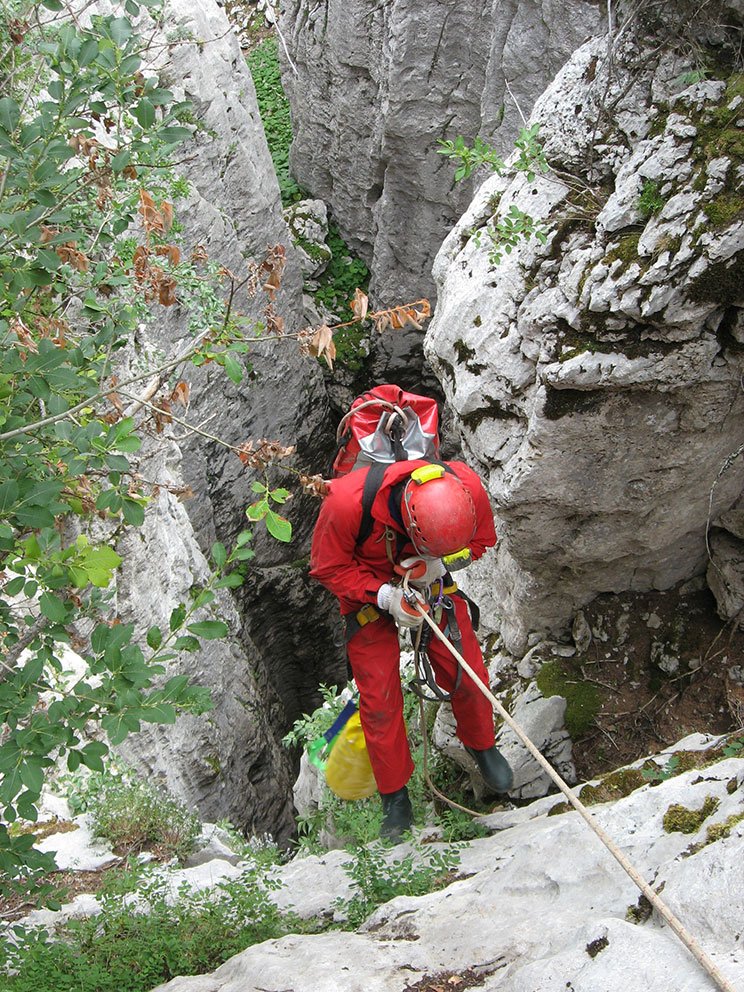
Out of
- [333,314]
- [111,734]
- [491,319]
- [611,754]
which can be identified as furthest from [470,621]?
[333,314]

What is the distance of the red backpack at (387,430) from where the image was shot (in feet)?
16.1

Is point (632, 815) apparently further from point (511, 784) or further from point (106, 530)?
point (106, 530)

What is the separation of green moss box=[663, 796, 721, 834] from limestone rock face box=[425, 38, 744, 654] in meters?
2.21

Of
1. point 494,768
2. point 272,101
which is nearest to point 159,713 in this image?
point 494,768

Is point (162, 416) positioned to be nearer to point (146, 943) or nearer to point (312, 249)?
point (146, 943)

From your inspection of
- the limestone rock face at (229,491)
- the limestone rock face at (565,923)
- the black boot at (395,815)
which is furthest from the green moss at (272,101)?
the limestone rock face at (565,923)

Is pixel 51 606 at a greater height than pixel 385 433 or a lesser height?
greater

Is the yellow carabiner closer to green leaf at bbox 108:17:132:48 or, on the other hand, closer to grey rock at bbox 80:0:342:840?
green leaf at bbox 108:17:132:48

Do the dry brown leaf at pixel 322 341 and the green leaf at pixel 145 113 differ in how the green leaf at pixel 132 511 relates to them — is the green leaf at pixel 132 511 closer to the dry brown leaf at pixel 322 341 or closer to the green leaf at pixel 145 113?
the dry brown leaf at pixel 322 341

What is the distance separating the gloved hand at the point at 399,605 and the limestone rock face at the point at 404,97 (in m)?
6.93

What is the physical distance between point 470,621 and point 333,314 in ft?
30.8

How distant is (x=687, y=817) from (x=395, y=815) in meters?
2.27

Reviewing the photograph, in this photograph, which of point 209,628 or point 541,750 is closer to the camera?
point 209,628

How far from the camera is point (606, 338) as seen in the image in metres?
4.57
